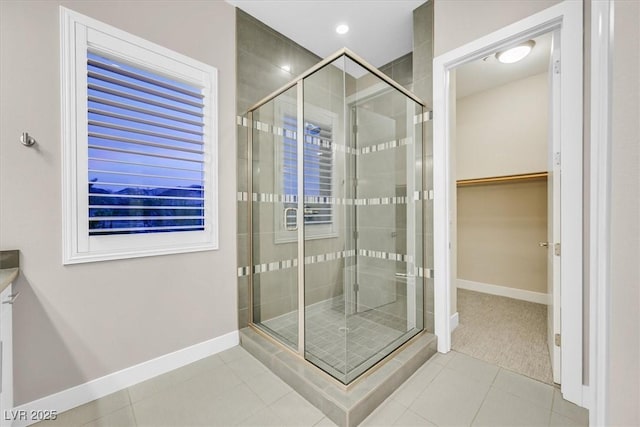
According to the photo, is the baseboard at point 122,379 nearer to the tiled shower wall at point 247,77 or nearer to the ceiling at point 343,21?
the tiled shower wall at point 247,77

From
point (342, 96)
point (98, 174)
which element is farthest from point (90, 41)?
point (342, 96)

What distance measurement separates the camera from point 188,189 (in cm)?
204

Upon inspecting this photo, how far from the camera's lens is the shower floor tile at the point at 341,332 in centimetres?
176

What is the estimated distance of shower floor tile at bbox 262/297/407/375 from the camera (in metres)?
1.76

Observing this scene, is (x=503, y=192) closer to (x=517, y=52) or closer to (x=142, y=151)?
(x=517, y=52)

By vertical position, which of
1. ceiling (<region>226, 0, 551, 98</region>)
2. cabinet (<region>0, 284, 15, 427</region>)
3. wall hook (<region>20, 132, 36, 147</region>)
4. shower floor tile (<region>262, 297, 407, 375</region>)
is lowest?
shower floor tile (<region>262, 297, 407, 375</region>)

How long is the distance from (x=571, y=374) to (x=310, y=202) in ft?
6.48

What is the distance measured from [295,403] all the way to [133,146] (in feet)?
6.51

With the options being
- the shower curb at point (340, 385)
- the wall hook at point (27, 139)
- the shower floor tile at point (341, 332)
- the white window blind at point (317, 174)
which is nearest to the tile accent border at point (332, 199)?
the white window blind at point (317, 174)

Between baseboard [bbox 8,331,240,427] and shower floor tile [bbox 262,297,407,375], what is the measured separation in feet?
1.46

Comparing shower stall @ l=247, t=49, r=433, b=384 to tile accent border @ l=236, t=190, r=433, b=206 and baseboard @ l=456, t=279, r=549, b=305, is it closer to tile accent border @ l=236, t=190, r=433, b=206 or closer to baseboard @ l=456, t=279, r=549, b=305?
tile accent border @ l=236, t=190, r=433, b=206

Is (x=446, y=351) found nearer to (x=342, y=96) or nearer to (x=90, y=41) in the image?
(x=342, y=96)

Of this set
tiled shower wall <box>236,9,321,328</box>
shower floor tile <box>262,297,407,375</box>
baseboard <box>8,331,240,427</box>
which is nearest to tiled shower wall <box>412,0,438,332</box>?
shower floor tile <box>262,297,407,375</box>

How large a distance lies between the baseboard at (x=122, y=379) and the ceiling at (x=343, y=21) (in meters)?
2.93
